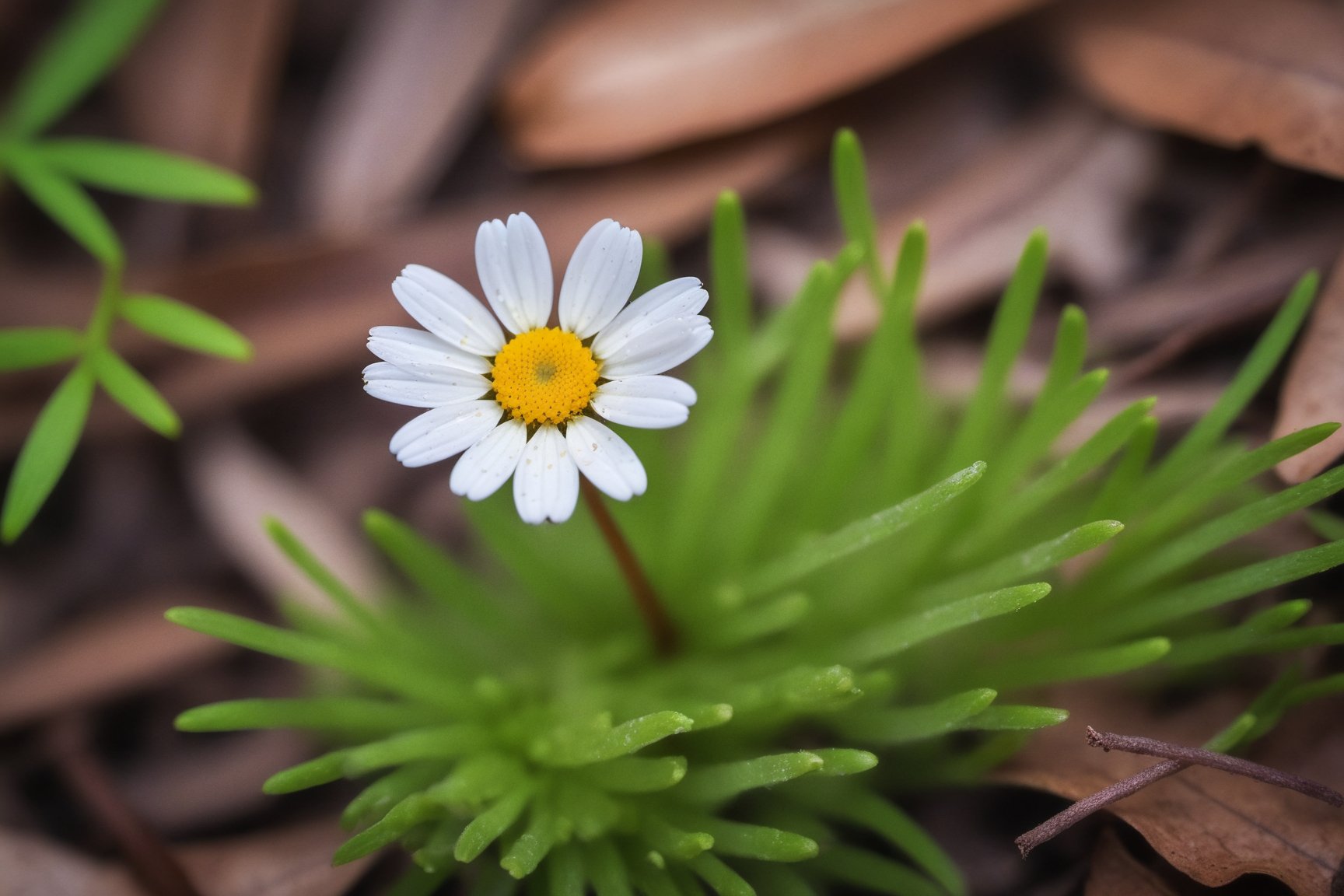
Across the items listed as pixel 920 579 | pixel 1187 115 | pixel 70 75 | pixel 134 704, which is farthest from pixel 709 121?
pixel 134 704

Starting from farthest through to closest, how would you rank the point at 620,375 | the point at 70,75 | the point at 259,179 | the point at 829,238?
the point at 259,179 → the point at 829,238 → the point at 70,75 → the point at 620,375

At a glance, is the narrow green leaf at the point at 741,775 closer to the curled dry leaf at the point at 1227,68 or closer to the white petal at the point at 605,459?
the white petal at the point at 605,459

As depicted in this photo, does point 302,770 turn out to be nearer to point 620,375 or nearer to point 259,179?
point 620,375

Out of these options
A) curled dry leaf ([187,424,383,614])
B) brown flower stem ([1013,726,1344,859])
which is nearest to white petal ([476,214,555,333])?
brown flower stem ([1013,726,1344,859])

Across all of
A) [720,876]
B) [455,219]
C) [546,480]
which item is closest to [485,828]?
[720,876]

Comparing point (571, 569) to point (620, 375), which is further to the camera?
point (571, 569)

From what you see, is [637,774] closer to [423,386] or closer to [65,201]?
[423,386]

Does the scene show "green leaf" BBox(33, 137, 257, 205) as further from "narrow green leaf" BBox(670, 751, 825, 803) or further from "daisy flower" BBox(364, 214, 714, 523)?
"narrow green leaf" BBox(670, 751, 825, 803)

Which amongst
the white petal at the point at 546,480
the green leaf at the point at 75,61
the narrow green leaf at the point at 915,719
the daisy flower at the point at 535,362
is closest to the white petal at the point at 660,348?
the daisy flower at the point at 535,362
